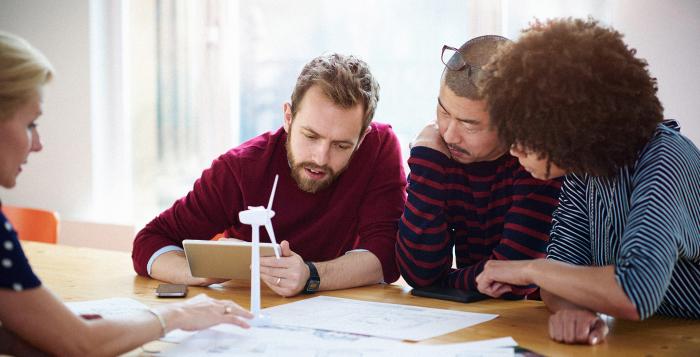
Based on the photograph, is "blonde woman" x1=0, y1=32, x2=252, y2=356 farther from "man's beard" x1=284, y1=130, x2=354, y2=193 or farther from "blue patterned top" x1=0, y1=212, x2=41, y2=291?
"man's beard" x1=284, y1=130, x2=354, y2=193

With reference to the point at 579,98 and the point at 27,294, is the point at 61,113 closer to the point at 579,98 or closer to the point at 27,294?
the point at 27,294

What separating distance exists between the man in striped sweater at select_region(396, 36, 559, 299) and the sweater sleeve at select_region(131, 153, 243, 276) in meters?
0.54

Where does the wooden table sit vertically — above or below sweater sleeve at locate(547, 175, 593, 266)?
below

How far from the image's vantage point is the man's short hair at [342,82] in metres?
2.20

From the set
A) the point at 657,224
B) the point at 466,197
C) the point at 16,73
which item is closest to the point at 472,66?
the point at 466,197

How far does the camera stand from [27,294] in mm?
→ 1256

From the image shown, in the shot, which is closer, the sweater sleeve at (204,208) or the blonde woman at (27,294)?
the blonde woman at (27,294)

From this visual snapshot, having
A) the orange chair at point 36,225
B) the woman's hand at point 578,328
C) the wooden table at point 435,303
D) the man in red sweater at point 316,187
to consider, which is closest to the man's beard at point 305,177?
the man in red sweater at point 316,187

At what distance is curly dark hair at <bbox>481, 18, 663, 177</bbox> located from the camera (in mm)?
1537

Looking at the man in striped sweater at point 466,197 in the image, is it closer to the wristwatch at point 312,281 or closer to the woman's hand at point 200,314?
the wristwatch at point 312,281

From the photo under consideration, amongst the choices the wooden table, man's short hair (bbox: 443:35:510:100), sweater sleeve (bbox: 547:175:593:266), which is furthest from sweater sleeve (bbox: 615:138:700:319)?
man's short hair (bbox: 443:35:510:100)

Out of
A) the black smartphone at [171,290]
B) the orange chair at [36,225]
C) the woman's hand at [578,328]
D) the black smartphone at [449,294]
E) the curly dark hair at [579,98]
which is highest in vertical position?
the curly dark hair at [579,98]

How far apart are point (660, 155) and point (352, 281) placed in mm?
872

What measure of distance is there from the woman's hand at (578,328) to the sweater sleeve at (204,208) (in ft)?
3.63
